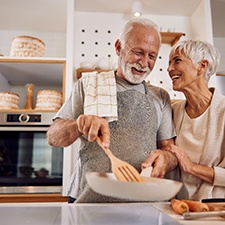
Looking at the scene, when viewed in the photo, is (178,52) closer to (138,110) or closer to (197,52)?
(197,52)

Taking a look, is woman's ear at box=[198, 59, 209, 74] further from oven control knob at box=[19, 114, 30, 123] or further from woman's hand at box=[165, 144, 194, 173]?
oven control knob at box=[19, 114, 30, 123]

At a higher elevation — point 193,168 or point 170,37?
point 170,37

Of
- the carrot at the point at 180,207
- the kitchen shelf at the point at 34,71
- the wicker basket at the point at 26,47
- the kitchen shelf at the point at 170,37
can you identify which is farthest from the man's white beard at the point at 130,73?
the kitchen shelf at the point at 170,37

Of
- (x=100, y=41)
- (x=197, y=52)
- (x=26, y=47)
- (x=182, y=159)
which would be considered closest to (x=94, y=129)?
(x=182, y=159)

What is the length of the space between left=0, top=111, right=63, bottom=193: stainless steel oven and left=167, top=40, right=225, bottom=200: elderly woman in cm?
95

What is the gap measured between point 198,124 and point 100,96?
39cm

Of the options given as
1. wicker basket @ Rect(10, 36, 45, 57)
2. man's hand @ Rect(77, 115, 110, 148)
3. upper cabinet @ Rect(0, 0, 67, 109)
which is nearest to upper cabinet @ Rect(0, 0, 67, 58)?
upper cabinet @ Rect(0, 0, 67, 109)

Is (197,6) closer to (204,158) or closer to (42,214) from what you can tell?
(204,158)

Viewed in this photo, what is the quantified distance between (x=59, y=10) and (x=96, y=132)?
1.65 m

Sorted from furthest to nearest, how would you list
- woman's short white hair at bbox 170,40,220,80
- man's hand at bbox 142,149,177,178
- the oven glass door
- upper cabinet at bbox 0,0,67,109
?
upper cabinet at bbox 0,0,67,109, the oven glass door, woman's short white hair at bbox 170,40,220,80, man's hand at bbox 142,149,177,178

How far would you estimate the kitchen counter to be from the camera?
562mm

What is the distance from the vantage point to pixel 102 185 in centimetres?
53

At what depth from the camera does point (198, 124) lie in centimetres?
104

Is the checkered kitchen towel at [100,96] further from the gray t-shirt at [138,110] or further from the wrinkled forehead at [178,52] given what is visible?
the wrinkled forehead at [178,52]
